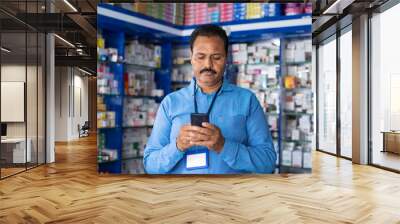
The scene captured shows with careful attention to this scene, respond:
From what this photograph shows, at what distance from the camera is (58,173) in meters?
6.24

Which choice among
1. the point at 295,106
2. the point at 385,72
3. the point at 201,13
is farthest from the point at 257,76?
the point at 385,72

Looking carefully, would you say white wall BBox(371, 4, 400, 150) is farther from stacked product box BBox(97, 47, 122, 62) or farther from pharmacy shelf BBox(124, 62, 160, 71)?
stacked product box BBox(97, 47, 122, 62)

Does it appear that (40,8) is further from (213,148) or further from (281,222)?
(281,222)

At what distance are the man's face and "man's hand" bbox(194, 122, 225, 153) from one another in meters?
0.60

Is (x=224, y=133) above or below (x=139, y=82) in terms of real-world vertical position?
below

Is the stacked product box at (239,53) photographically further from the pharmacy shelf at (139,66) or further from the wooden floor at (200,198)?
the wooden floor at (200,198)

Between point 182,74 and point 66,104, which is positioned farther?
point 66,104


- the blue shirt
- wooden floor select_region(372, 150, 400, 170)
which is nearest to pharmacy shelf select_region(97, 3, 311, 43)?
the blue shirt

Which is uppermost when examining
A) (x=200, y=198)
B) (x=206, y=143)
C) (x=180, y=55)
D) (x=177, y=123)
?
(x=180, y=55)

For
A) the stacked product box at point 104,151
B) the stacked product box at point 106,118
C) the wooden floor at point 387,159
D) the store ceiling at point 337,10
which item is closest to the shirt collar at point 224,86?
the stacked product box at point 106,118

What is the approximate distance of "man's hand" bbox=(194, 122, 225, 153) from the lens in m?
5.11

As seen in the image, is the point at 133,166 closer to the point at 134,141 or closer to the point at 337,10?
the point at 134,141

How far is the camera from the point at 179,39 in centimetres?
548

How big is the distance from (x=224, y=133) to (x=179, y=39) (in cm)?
154
